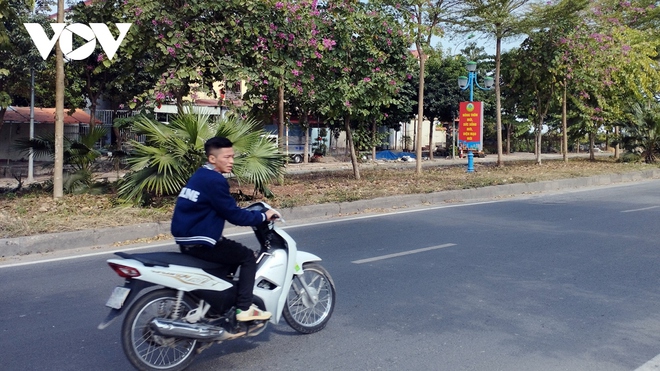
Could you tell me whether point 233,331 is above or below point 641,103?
below

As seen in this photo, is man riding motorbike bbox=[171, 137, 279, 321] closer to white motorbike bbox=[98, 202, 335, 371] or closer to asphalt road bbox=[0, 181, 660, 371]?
white motorbike bbox=[98, 202, 335, 371]

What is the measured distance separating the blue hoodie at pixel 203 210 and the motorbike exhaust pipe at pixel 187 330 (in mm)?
566

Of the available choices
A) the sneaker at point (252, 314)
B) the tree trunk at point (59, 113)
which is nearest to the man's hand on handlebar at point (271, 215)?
the sneaker at point (252, 314)

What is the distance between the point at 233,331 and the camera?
4699 millimetres

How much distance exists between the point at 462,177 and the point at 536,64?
277 inches

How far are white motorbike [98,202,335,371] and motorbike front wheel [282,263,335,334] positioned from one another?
0.16 meters

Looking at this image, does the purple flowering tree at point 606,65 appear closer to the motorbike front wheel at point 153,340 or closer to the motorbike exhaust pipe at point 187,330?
the motorbike exhaust pipe at point 187,330

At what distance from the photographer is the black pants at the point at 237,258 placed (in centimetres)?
459

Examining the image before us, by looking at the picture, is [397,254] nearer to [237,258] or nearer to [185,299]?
[237,258]

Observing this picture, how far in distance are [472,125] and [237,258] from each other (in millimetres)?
18907

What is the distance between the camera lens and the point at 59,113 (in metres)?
11.5

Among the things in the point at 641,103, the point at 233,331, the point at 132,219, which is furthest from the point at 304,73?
the point at 641,103

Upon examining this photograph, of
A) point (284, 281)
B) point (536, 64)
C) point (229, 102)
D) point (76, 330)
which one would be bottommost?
point (76, 330)

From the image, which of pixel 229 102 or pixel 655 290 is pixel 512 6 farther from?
pixel 655 290
